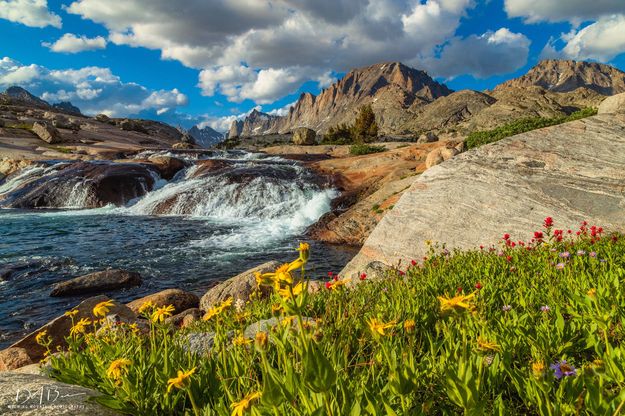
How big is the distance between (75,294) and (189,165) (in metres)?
26.2

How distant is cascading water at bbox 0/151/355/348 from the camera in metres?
12.9

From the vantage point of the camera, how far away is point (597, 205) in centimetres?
970

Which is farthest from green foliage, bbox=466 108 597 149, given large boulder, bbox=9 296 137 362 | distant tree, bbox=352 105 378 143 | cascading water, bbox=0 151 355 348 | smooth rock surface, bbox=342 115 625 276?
distant tree, bbox=352 105 378 143

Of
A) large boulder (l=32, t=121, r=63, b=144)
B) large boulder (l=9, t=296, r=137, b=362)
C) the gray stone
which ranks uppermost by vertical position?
large boulder (l=32, t=121, r=63, b=144)

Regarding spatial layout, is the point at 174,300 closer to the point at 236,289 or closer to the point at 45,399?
the point at 236,289

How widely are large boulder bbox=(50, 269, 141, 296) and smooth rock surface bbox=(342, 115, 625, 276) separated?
759 centimetres

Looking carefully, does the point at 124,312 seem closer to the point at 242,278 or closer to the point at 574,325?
the point at 242,278

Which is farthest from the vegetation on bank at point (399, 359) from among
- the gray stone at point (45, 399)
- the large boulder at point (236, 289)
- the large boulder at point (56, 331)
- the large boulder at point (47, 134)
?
the large boulder at point (47, 134)

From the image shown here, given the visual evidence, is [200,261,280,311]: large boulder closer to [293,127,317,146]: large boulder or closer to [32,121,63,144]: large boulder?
[32,121,63,144]: large boulder

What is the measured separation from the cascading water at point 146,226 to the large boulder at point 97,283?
1.21ft

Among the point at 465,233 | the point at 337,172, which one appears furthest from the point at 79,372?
the point at 337,172

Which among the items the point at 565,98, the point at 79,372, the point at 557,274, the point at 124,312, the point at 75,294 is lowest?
the point at 75,294

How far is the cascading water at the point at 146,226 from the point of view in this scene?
1291cm

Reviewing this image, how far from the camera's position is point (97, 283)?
39.8 feet
